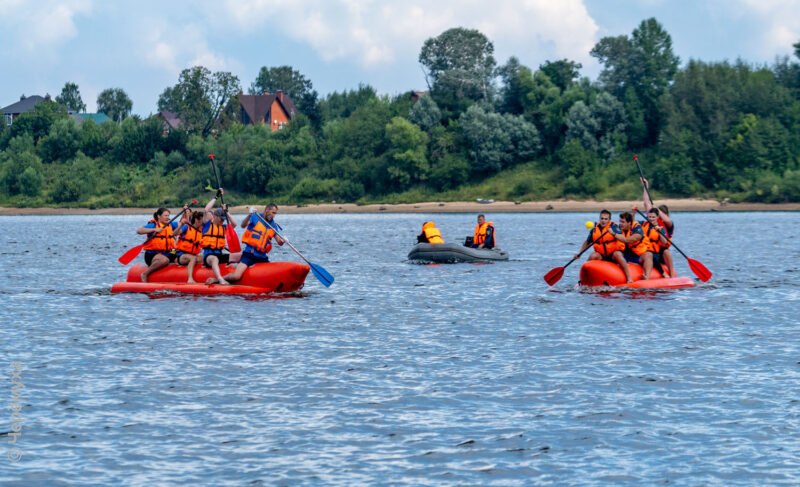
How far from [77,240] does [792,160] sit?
45.2m

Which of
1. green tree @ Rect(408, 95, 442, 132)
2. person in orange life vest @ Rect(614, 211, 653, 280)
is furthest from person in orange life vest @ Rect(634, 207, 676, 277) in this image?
green tree @ Rect(408, 95, 442, 132)

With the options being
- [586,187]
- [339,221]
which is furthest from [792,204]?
[339,221]

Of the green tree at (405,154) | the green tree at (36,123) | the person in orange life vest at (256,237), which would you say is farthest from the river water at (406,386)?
the green tree at (36,123)

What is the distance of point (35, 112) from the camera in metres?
104

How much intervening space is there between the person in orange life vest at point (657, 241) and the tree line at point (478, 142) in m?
49.8

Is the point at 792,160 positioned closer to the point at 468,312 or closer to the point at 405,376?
the point at 468,312

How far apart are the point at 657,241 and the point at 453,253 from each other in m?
9.50

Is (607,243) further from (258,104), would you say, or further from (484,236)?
(258,104)

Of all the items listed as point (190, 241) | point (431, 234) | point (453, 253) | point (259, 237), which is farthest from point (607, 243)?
point (431, 234)

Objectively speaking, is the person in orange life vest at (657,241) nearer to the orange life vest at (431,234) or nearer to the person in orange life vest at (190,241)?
the person in orange life vest at (190,241)

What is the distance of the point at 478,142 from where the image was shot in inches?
3174

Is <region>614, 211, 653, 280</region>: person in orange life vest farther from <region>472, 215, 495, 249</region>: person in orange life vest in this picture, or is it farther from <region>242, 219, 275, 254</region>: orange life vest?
<region>472, 215, 495, 249</region>: person in orange life vest

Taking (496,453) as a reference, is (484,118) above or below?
above

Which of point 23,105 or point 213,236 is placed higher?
point 23,105
